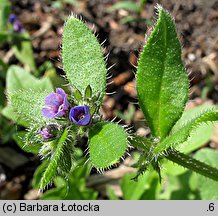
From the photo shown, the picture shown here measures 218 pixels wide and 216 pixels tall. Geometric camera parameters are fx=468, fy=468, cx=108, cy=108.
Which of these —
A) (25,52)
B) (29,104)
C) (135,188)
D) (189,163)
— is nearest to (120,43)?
(25,52)

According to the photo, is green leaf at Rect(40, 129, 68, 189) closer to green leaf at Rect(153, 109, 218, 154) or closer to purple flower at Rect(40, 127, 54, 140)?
purple flower at Rect(40, 127, 54, 140)

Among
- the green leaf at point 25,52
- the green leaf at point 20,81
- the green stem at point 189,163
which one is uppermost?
the green stem at point 189,163

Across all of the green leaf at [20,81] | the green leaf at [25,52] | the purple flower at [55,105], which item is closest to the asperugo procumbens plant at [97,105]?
the purple flower at [55,105]

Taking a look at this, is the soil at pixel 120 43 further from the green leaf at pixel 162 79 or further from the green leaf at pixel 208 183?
the green leaf at pixel 162 79

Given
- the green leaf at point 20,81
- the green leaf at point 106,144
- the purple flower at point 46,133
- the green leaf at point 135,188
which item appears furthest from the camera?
the green leaf at point 20,81

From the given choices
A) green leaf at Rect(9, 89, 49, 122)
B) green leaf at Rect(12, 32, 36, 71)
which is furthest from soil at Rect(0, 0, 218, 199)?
green leaf at Rect(9, 89, 49, 122)

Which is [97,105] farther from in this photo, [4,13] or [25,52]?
[25,52]
